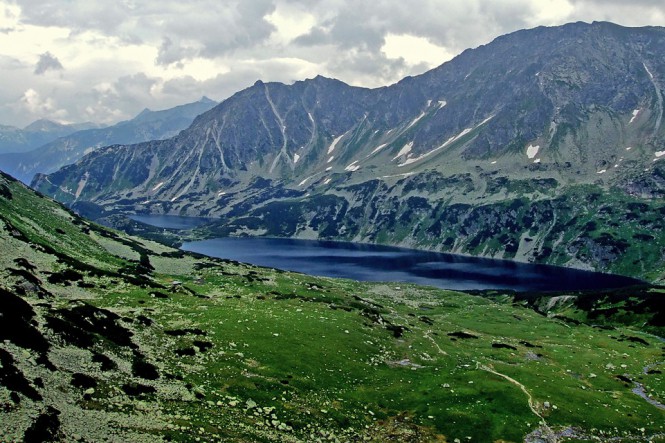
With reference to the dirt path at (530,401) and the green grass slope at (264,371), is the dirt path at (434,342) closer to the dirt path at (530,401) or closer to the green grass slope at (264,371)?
the green grass slope at (264,371)

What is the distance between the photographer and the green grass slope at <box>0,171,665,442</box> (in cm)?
3766

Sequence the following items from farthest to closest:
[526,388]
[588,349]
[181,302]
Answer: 1. [588,349]
2. [181,302]
3. [526,388]

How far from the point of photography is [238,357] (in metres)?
57.5

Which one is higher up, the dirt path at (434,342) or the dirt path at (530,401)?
the dirt path at (530,401)

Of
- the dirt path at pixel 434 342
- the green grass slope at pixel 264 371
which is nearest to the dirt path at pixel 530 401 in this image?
the green grass slope at pixel 264 371

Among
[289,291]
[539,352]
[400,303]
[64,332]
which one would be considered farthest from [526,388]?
[400,303]

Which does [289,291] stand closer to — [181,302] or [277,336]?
[181,302]

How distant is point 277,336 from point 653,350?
8220cm

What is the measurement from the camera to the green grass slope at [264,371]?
3766 centimetres

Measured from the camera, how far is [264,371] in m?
55.2

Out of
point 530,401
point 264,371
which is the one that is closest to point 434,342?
point 530,401

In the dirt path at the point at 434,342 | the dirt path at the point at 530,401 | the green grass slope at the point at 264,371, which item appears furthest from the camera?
the dirt path at the point at 434,342

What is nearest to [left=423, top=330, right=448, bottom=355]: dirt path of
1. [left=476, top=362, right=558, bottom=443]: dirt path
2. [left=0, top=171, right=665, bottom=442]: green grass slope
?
[left=0, top=171, right=665, bottom=442]: green grass slope

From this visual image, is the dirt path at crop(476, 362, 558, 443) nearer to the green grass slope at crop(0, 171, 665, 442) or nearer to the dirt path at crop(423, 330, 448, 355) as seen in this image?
the green grass slope at crop(0, 171, 665, 442)
